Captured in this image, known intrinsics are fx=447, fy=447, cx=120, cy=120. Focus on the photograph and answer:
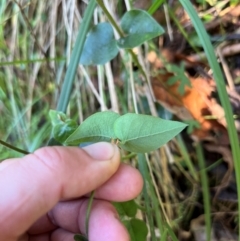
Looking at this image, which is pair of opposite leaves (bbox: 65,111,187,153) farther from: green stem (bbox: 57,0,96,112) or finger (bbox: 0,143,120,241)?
green stem (bbox: 57,0,96,112)

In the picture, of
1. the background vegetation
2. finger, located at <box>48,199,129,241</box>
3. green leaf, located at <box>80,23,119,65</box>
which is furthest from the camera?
the background vegetation

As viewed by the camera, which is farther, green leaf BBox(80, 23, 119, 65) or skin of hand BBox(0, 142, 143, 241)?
green leaf BBox(80, 23, 119, 65)

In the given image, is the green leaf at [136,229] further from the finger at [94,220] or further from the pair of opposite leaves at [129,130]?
the pair of opposite leaves at [129,130]

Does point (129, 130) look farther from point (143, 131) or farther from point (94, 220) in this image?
point (94, 220)

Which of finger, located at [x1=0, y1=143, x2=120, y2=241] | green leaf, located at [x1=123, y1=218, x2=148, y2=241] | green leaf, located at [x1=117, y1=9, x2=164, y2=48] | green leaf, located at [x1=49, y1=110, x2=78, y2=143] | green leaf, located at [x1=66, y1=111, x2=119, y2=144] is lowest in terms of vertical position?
green leaf, located at [x1=123, y1=218, x2=148, y2=241]

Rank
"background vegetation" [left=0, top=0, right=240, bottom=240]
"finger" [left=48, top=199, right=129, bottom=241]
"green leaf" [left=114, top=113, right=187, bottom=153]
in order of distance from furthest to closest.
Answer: "background vegetation" [left=0, top=0, right=240, bottom=240], "finger" [left=48, top=199, right=129, bottom=241], "green leaf" [left=114, top=113, right=187, bottom=153]

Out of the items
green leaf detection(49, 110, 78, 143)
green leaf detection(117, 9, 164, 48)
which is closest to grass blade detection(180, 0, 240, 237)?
green leaf detection(117, 9, 164, 48)

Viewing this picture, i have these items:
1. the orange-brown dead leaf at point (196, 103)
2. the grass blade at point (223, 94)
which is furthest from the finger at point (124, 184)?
the orange-brown dead leaf at point (196, 103)
